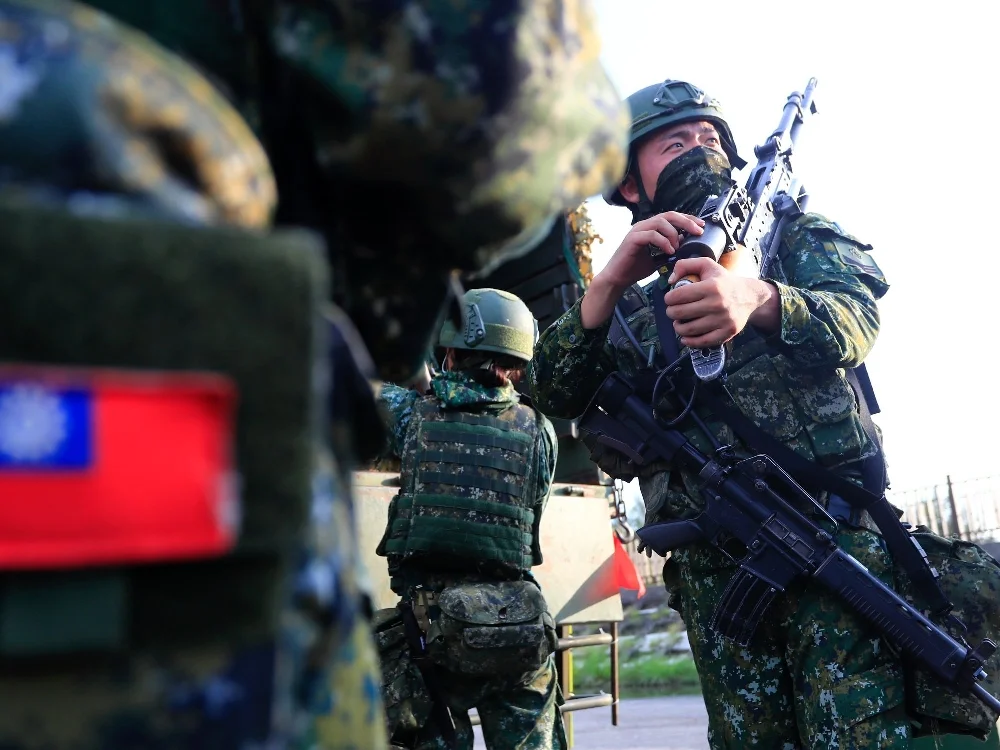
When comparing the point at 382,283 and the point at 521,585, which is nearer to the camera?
the point at 382,283

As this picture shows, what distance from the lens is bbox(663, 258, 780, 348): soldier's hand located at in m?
2.14

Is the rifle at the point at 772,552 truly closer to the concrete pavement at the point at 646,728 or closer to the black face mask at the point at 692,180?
the black face mask at the point at 692,180

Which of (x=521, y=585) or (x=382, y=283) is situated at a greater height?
(x=382, y=283)

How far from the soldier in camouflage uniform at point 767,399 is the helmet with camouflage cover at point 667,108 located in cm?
12

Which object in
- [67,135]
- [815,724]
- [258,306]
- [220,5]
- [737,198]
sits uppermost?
[737,198]

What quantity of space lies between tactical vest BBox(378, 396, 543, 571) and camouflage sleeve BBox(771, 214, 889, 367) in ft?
3.89

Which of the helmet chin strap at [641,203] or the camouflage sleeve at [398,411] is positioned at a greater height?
the helmet chin strap at [641,203]

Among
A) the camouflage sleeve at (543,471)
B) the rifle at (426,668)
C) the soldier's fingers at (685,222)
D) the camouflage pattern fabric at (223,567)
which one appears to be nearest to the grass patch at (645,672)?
the camouflage sleeve at (543,471)

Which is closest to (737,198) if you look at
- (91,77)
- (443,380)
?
(443,380)

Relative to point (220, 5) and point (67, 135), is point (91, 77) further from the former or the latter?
point (220, 5)

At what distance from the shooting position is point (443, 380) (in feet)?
11.6

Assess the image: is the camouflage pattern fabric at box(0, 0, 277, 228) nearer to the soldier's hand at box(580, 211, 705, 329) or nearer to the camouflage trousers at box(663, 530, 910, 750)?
the soldier's hand at box(580, 211, 705, 329)

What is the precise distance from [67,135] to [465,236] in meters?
0.37

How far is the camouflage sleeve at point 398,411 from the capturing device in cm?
360
